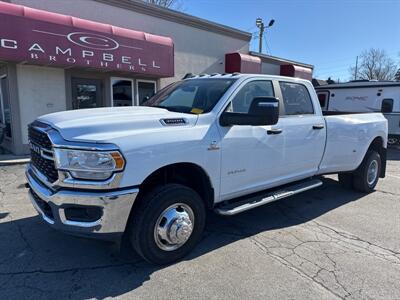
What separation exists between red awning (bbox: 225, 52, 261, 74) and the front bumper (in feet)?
42.3

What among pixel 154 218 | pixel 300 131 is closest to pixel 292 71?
pixel 300 131

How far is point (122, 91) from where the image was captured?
464 inches

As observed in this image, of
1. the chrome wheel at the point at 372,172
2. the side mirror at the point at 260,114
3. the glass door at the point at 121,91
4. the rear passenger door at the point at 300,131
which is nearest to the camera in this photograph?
the side mirror at the point at 260,114

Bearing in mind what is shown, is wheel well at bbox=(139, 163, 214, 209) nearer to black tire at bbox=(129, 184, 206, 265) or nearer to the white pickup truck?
the white pickup truck

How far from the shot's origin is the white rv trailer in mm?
12461

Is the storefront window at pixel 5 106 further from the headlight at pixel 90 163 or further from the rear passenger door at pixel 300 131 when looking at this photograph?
the rear passenger door at pixel 300 131

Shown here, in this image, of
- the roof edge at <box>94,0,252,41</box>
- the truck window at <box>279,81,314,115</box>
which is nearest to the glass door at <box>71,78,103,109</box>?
the roof edge at <box>94,0,252,41</box>

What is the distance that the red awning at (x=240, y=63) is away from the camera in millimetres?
14734

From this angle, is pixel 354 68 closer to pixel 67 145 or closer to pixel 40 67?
pixel 40 67

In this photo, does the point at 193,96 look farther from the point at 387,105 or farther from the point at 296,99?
the point at 387,105

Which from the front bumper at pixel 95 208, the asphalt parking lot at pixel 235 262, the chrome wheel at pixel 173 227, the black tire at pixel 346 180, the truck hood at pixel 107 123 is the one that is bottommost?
the asphalt parking lot at pixel 235 262

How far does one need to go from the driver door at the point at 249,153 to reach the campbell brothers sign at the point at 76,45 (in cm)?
690

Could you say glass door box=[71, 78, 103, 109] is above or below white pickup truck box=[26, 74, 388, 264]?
above

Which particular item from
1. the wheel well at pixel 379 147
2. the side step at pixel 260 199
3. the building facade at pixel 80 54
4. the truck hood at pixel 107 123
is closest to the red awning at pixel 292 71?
the building facade at pixel 80 54
